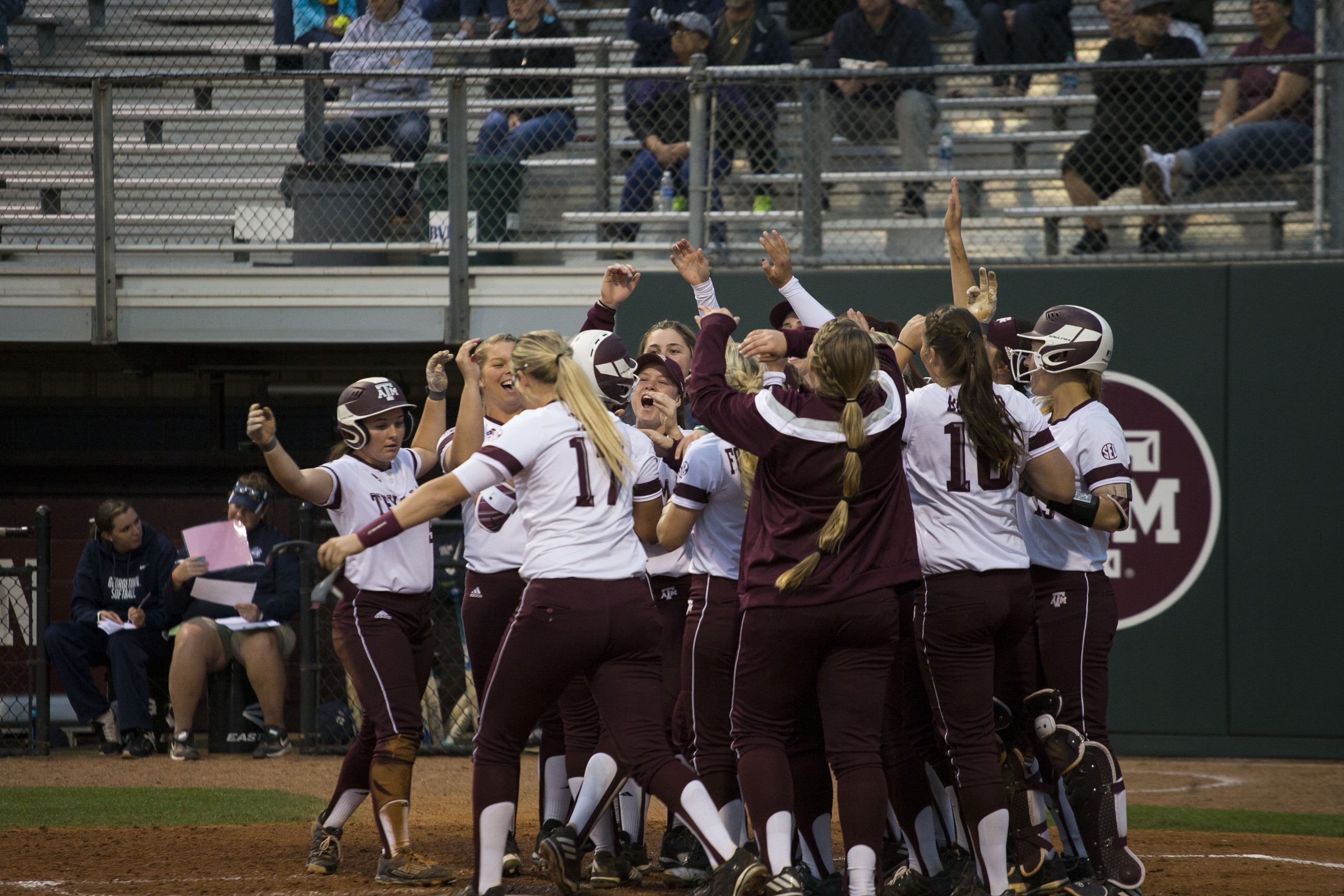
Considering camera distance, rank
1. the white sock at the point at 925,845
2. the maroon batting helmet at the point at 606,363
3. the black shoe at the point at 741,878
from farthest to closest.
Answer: the maroon batting helmet at the point at 606,363 → the white sock at the point at 925,845 → the black shoe at the point at 741,878

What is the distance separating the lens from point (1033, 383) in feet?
17.0

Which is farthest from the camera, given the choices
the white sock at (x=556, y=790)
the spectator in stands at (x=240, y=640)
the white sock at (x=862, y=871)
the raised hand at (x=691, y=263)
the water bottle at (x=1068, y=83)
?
the water bottle at (x=1068, y=83)

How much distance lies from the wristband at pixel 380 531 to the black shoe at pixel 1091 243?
20.0 feet

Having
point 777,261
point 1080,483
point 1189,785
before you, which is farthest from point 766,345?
point 1189,785

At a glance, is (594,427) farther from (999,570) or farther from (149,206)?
(149,206)

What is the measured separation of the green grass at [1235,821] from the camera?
6.48 metres

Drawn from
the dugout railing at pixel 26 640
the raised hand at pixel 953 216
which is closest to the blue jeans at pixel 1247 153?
the raised hand at pixel 953 216

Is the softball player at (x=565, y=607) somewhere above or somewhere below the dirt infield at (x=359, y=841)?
above

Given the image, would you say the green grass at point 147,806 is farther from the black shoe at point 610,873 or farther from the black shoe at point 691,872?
the black shoe at point 691,872

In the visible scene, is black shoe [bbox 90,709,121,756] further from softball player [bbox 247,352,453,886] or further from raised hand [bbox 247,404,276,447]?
raised hand [bbox 247,404,276,447]

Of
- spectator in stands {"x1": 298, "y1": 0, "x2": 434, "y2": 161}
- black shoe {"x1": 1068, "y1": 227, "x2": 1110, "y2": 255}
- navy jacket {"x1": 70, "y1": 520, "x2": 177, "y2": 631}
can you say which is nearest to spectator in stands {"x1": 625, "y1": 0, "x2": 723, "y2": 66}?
spectator in stands {"x1": 298, "y1": 0, "x2": 434, "y2": 161}

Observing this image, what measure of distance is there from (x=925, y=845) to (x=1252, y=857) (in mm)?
1884

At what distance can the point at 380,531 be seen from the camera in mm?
4109

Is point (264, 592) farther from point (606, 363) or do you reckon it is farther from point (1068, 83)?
point (1068, 83)
